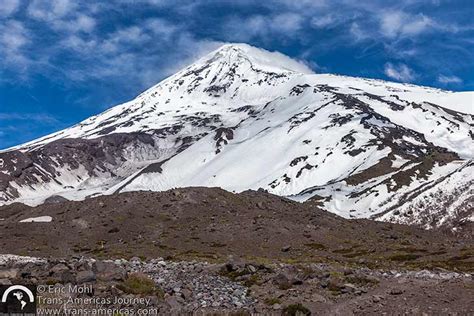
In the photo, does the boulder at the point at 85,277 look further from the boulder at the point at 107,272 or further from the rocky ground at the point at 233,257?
the boulder at the point at 107,272

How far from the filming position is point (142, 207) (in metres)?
100

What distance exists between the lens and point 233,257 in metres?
56.6

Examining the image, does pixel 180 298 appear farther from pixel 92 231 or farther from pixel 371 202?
pixel 371 202

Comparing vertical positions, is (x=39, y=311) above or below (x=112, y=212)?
below

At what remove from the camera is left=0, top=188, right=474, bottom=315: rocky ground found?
26.9 metres

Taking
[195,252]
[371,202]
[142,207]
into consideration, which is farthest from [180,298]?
[371,202]

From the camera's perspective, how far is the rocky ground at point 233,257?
26.9 meters

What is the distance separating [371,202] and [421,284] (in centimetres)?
17034

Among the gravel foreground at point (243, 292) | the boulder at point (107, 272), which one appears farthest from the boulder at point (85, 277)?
the boulder at point (107, 272)

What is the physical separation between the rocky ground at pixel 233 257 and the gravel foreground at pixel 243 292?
8 centimetres

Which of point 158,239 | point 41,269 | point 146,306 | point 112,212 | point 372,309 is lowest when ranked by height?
point 372,309

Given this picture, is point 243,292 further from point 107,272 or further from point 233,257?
point 233,257

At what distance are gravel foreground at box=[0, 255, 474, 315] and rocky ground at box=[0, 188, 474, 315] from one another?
0.08 metres

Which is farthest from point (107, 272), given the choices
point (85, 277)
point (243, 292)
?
point (243, 292)
